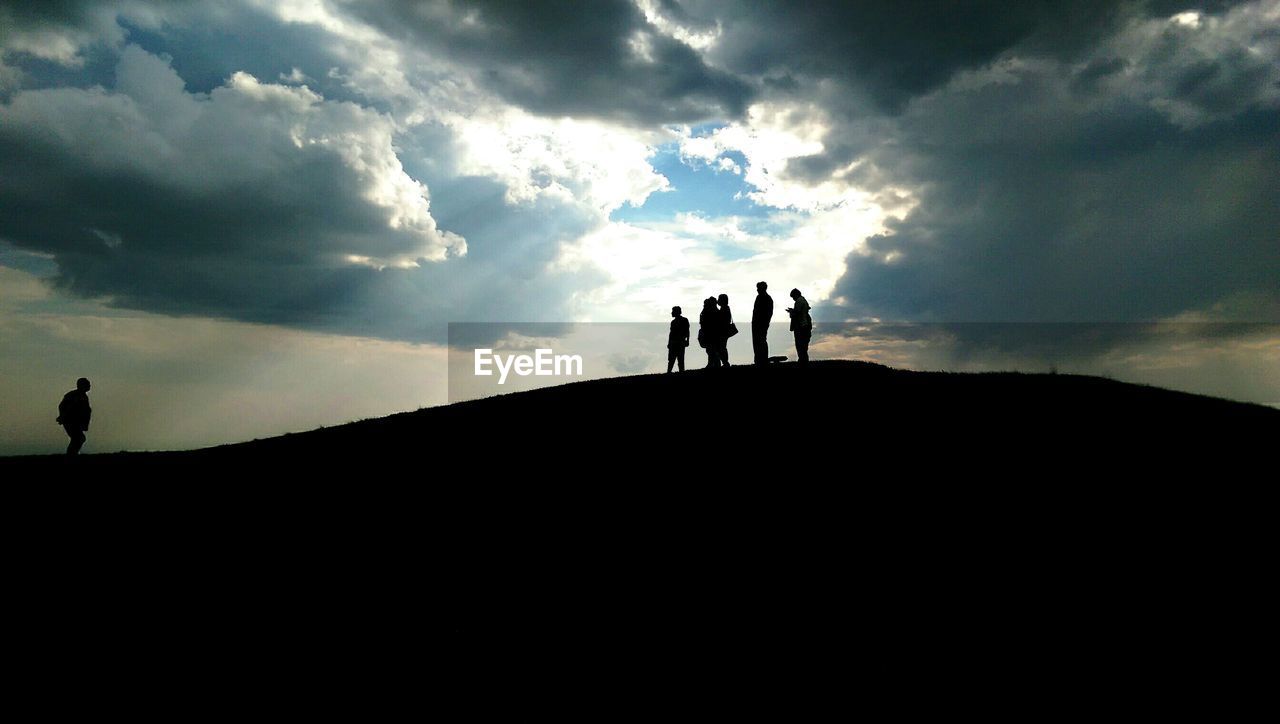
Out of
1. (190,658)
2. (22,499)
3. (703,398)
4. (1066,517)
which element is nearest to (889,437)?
(1066,517)

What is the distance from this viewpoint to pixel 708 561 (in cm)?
1034

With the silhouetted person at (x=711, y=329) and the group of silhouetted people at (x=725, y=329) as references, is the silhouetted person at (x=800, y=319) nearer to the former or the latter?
Result: the group of silhouetted people at (x=725, y=329)

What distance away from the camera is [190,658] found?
8.96m

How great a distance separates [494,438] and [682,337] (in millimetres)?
10166

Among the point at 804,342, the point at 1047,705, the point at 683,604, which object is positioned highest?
the point at 804,342

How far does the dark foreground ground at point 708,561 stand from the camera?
25.8ft

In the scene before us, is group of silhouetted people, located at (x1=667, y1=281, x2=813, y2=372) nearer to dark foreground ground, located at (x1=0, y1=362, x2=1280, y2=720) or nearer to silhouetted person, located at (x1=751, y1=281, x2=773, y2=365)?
silhouetted person, located at (x1=751, y1=281, x2=773, y2=365)

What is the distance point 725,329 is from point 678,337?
212 cm

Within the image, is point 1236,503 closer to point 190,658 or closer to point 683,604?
point 683,604

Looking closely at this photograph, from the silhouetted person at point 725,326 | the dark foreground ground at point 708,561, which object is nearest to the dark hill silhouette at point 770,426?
the dark foreground ground at point 708,561

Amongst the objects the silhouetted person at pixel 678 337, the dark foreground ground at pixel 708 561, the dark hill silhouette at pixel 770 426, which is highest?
the silhouetted person at pixel 678 337

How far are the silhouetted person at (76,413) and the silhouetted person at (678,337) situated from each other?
19541 millimetres

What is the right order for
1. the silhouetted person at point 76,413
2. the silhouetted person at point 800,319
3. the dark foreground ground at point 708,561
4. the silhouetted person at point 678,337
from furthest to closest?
1. the silhouetted person at point 678,337
2. the silhouetted person at point 800,319
3. the silhouetted person at point 76,413
4. the dark foreground ground at point 708,561

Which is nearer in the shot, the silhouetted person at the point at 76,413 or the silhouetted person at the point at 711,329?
the silhouetted person at the point at 76,413
